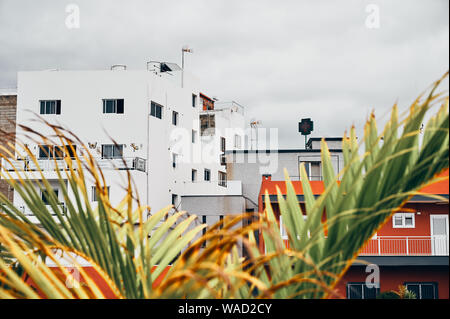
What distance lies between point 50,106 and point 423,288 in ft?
52.3

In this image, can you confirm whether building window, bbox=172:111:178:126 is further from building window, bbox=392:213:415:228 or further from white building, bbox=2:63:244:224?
building window, bbox=392:213:415:228

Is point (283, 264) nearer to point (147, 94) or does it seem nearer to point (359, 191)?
point (359, 191)

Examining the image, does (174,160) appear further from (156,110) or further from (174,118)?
(156,110)

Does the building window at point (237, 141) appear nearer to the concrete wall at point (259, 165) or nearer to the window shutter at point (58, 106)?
the concrete wall at point (259, 165)

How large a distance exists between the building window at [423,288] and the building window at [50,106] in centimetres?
1531

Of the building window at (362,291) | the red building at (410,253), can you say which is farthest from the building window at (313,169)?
the building window at (362,291)

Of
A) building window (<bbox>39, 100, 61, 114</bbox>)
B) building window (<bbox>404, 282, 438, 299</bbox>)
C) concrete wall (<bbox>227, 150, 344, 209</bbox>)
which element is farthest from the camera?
building window (<bbox>39, 100, 61, 114</bbox>)

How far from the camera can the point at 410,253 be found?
46.4ft

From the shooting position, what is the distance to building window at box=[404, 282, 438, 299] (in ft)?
45.7

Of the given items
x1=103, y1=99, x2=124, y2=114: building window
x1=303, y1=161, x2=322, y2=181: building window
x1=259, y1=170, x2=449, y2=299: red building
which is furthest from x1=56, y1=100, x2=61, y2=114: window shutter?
x1=259, y1=170, x2=449, y2=299: red building

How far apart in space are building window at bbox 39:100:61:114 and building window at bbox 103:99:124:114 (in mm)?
1997

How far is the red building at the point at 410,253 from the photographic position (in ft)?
44.9

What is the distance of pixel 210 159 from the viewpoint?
2850cm
